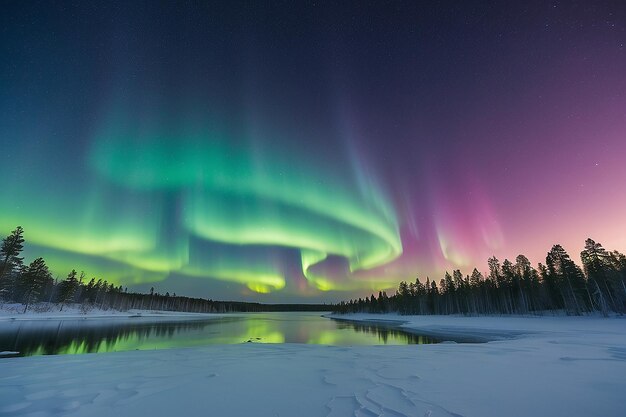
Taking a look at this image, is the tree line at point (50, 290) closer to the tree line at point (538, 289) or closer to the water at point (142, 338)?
the water at point (142, 338)

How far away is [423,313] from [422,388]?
12375cm

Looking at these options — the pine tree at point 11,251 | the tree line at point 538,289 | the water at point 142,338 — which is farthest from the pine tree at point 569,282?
the pine tree at point 11,251

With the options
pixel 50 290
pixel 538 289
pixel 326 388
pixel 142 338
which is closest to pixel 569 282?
pixel 538 289

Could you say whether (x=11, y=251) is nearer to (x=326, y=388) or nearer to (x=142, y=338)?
(x=142, y=338)

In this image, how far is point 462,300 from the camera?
9812cm

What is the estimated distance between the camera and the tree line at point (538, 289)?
56.5 meters

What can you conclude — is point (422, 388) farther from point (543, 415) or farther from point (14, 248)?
point (14, 248)

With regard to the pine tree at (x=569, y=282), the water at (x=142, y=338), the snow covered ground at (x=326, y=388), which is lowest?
the water at (x=142, y=338)

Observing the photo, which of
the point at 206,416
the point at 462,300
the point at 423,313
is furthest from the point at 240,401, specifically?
the point at 423,313

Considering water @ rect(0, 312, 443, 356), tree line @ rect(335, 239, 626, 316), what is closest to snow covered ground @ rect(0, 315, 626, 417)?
water @ rect(0, 312, 443, 356)

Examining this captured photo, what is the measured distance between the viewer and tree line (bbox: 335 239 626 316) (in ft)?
185

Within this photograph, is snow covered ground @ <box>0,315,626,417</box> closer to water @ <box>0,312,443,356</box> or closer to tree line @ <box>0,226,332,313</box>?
water @ <box>0,312,443,356</box>

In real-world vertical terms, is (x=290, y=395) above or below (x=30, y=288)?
below

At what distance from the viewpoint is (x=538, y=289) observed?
7369cm
